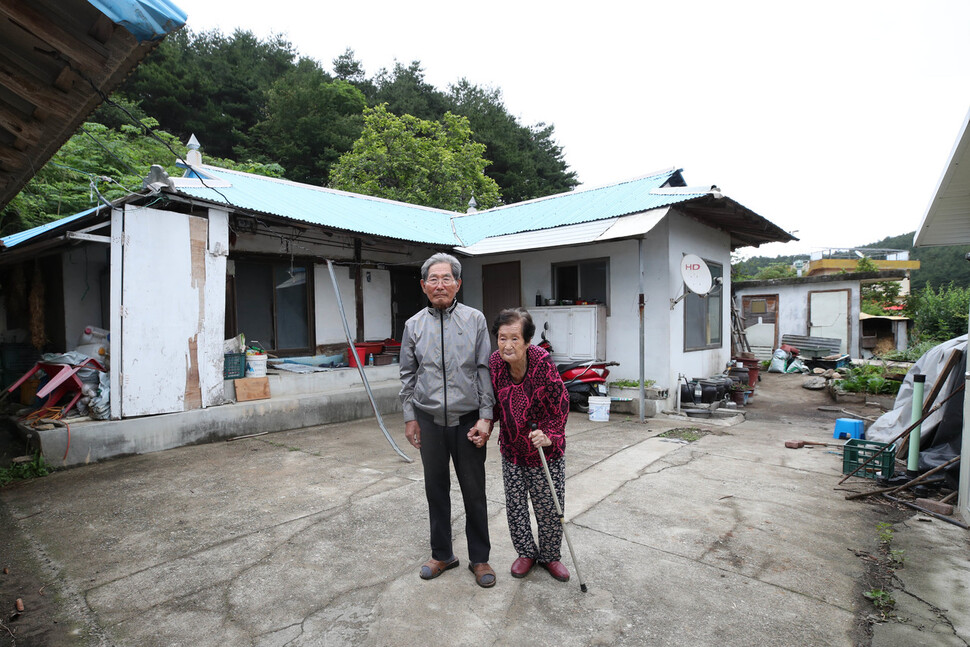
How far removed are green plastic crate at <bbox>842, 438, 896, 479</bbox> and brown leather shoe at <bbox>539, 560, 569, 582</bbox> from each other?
10.8ft

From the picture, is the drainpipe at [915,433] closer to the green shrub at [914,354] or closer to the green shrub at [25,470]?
the green shrub at [25,470]

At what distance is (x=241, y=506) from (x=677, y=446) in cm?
453

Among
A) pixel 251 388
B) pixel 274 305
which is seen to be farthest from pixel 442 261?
pixel 274 305

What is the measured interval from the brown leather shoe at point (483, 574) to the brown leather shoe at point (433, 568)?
6.2 inches

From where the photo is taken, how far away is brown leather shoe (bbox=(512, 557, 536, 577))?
266 cm

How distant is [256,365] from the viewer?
21.4 feet

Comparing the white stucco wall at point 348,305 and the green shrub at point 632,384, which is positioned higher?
the white stucco wall at point 348,305

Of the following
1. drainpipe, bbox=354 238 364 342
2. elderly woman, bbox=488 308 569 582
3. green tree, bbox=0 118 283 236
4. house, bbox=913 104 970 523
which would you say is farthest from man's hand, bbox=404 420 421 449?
green tree, bbox=0 118 283 236

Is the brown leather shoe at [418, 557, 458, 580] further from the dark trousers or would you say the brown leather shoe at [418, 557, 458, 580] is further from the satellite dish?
the satellite dish

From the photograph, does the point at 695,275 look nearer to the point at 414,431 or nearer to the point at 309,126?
the point at 414,431

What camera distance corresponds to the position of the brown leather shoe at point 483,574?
8.42 feet

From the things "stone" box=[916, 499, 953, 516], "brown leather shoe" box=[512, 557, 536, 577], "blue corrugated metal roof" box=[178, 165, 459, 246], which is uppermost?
"blue corrugated metal roof" box=[178, 165, 459, 246]

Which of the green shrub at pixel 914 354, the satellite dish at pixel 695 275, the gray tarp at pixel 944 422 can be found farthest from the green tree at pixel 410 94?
the gray tarp at pixel 944 422

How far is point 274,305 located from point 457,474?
21.0ft
